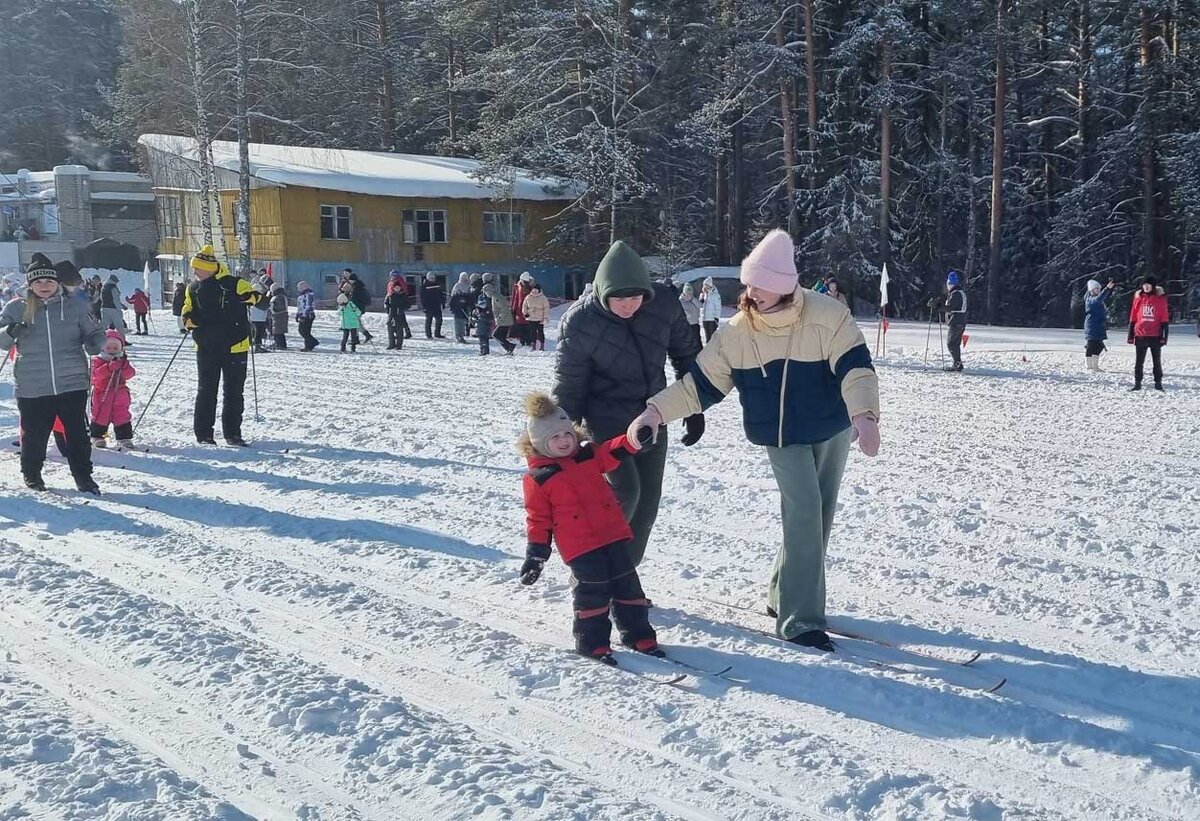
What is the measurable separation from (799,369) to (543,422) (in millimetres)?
1017

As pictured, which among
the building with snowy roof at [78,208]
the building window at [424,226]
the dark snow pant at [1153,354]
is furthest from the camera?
the building with snowy roof at [78,208]

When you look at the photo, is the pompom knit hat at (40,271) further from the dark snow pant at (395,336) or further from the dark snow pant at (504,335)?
the dark snow pant at (395,336)

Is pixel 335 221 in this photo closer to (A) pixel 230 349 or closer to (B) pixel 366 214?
(B) pixel 366 214

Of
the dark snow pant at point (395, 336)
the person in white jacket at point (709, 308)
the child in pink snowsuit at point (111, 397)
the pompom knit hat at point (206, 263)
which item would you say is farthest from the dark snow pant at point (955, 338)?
the child in pink snowsuit at point (111, 397)

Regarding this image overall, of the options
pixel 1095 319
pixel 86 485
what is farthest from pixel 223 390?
pixel 1095 319

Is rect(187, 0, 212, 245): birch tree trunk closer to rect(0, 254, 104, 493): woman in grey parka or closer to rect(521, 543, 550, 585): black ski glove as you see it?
Result: rect(0, 254, 104, 493): woman in grey parka

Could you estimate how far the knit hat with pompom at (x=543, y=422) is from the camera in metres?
4.34

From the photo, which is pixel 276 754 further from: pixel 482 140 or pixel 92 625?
pixel 482 140

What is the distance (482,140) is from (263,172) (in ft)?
22.8

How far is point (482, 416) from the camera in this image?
11523 millimetres

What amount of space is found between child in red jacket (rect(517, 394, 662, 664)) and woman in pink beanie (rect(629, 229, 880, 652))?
9.5 inches

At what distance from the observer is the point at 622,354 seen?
15.6ft

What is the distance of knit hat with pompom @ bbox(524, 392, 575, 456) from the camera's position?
434 centimetres

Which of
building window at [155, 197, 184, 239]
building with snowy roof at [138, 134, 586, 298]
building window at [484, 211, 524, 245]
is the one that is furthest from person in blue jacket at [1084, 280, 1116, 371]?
building window at [155, 197, 184, 239]
